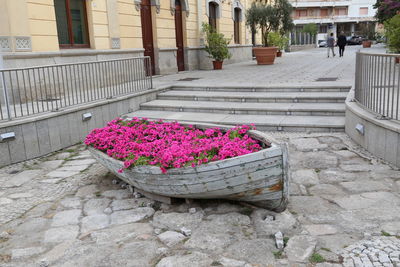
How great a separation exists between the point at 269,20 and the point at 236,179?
1750 centimetres

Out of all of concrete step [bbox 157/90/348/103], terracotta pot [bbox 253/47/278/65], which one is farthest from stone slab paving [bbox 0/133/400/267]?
terracotta pot [bbox 253/47/278/65]

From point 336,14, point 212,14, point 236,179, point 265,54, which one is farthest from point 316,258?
point 336,14

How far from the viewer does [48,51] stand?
9.77 meters

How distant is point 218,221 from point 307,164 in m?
2.30

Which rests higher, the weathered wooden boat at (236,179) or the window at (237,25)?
the window at (237,25)

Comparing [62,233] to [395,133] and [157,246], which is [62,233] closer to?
[157,246]

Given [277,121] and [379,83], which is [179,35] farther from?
[379,83]

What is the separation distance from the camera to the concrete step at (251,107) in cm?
842

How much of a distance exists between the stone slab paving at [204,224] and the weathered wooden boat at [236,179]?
225 millimetres

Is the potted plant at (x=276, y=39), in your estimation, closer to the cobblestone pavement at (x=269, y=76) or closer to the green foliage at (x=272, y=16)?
the green foliage at (x=272, y=16)

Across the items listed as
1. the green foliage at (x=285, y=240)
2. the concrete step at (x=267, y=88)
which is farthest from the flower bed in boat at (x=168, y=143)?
the concrete step at (x=267, y=88)

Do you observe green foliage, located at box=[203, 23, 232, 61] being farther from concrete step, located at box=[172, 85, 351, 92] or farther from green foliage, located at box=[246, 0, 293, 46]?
concrete step, located at box=[172, 85, 351, 92]

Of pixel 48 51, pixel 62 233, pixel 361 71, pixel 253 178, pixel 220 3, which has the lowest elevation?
pixel 62 233

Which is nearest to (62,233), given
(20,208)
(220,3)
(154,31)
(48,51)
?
(20,208)
